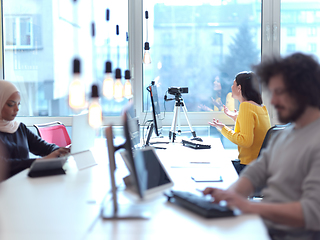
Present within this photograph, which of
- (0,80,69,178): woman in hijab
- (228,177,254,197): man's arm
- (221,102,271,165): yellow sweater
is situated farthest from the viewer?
(221,102,271,165): yellow sweater

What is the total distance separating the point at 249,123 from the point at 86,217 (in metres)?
1.78

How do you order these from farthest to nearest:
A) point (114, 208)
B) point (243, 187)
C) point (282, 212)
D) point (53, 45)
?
1. point (53, 45)
2. point (243, 187)
3. point (114, 208)
4. point (282, 212)

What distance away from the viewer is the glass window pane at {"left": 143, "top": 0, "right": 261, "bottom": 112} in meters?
3.98

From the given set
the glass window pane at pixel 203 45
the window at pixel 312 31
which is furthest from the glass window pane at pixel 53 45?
the window at pixel 312 31

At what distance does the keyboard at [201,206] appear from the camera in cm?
139

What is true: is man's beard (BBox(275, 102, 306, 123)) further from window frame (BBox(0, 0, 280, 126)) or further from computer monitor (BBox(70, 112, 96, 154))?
window frame (BBox(0, 0, 280, 126))

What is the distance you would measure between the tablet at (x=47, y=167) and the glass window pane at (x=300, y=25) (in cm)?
293

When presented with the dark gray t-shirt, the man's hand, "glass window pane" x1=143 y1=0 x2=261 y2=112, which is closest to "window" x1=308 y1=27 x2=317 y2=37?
"glass window pane" x1=143 y1=0 x2=261 y2=112

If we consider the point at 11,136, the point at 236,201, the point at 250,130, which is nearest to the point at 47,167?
the point at 11,136

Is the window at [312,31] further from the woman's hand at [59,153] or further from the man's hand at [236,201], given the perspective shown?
the man's hand at [236,201]

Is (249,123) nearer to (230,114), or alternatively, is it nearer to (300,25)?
(230,114)

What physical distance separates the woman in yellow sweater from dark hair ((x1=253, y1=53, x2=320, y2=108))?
1302 millimetres

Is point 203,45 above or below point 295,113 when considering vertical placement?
above

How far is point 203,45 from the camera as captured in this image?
4.02 metres
